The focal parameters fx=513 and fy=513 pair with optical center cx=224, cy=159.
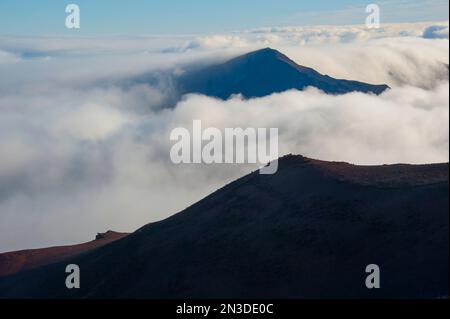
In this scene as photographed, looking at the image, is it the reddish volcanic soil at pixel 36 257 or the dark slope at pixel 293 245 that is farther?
the reddish volcanic soil at pixel 36 257

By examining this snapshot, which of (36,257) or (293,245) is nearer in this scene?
(293,245)

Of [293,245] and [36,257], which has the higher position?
[36,257]

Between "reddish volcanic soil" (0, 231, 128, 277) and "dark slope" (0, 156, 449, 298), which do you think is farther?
"reddish volcanic soil" (0, 231, 128, 277)
